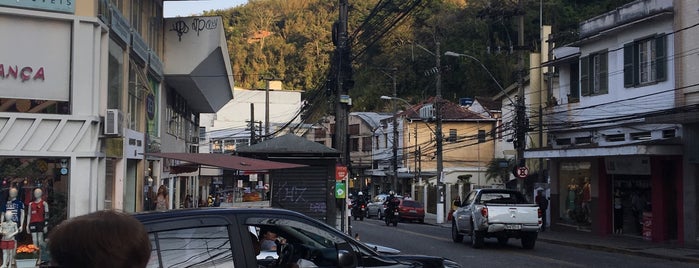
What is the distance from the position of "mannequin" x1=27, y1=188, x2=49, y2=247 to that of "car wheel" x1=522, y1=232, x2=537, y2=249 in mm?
13001

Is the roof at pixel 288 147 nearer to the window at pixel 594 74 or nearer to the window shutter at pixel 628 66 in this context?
the window shutter at pixel 628 66

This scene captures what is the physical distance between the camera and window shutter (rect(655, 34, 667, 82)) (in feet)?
80.3

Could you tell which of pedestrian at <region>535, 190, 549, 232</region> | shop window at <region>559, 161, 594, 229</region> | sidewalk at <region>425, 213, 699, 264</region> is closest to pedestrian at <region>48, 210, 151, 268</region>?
sidewalk at <region>425, 213, 699, 264</region>

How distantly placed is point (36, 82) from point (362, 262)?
12241mm

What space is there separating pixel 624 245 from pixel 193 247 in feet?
70.2

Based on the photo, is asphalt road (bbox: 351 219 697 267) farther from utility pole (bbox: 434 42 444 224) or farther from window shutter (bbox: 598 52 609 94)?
utility pole (bbox: 434 42 444 224)

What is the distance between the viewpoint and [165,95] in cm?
2761

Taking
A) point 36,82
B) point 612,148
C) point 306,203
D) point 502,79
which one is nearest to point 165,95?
point 306,203

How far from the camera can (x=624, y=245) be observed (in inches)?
952

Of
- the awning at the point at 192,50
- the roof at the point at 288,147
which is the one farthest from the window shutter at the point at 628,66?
the awning at the point at 192,50

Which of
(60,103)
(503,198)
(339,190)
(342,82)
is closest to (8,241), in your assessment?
(60,103)

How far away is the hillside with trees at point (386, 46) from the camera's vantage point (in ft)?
199

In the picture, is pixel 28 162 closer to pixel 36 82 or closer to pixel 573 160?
pixel 36 82

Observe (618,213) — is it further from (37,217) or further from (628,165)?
(37,217)
